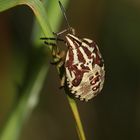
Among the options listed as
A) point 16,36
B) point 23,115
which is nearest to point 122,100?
point 16,36

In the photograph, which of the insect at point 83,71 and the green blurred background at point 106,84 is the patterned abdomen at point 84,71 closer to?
the insect at point 83,71

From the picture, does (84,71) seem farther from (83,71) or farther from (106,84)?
(106,84)

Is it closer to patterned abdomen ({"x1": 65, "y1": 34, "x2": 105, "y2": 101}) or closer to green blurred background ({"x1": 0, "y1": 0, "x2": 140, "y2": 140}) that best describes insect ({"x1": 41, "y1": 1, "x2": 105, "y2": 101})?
patterned abdomen ({"x1": 65, "y1": 34, "x2": 105, "y2": 101})

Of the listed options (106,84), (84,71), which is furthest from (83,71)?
(106,84)

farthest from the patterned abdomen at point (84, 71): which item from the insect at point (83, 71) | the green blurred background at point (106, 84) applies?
the green blurred background at point (106, 84)

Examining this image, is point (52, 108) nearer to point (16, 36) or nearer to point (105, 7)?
point (16, 36)
